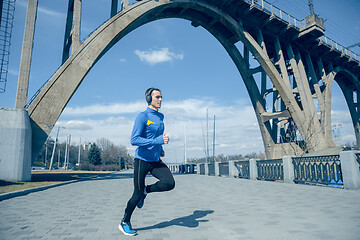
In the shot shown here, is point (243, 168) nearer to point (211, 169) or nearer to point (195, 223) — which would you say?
point (211, 169)

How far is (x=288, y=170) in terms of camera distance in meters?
10.9

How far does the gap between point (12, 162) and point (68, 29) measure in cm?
1114

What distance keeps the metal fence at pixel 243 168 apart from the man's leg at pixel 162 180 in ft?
40.4

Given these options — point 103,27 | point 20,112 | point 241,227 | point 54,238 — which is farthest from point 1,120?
point 241,227

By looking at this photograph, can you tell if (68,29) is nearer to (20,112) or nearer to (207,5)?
(20,112)

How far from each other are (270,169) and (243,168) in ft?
10.1

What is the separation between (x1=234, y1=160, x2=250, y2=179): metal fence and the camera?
1466cm

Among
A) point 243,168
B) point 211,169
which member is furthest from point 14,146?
point 211,169

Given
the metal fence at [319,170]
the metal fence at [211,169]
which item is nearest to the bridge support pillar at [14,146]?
the metal fence at [319,170]

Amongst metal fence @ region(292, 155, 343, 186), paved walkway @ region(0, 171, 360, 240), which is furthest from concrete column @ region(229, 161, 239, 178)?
paved walkway @ region(0, 171, 360, 240)

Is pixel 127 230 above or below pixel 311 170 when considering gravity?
below

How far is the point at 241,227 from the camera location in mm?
3361

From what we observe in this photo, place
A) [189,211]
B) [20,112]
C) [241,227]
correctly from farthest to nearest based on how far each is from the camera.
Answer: [20,112] < [189,211] < [241,227]

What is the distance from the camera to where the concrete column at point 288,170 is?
35.3ft
